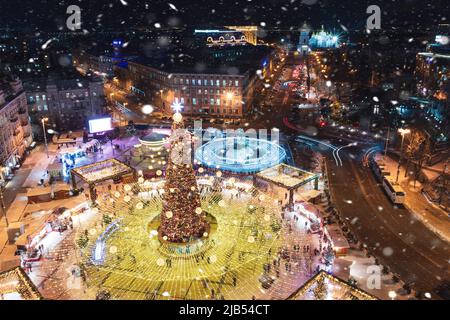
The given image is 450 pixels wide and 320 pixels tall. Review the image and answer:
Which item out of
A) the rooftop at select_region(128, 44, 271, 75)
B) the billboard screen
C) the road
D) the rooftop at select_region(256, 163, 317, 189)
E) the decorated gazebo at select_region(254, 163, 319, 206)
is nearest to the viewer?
the road

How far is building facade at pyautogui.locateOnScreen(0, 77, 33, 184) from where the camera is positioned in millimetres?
54656

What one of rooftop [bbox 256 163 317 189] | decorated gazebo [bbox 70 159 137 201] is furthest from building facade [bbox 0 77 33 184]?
rooftop [bbox 256 163 317 189]

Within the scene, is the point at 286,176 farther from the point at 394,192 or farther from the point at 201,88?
the point at 201,88

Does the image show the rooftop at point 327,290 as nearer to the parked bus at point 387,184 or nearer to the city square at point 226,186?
the city square at point 226,186

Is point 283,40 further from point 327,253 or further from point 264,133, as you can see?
point 327,253

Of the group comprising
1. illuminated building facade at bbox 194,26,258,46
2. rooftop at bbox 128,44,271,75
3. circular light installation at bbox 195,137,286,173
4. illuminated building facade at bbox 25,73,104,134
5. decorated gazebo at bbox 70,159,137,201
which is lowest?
circular light installation at bbox 195,137,286,173

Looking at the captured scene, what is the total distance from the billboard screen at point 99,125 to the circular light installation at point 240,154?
17801 mm

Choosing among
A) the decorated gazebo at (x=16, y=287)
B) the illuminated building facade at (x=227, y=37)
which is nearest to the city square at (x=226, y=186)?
the decorated gazebo at (x=16, y=287)

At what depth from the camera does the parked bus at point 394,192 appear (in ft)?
152

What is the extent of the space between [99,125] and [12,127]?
43.4ft

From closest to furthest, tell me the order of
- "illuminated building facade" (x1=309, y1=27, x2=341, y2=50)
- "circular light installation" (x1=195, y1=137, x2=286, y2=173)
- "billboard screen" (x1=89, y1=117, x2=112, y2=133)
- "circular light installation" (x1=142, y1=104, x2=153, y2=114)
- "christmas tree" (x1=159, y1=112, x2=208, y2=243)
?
"christmas tree" (x1=159, y1=112, x2=208, y2=243) → "circular light installation" (x1=195, y1=137, x2=286, y2=173) → "billboard screen" (x1=89, y1=117, x2=112, y2=133) → "circular light installation" (x1=142, y1=104, x2=153, y2=114) → "illuminated building facade" (x1=309, y1=27, x2=341, y2=50)

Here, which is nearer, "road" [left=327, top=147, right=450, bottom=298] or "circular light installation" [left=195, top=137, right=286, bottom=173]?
"road" [left=327, top=147, right=450, bottom=298]

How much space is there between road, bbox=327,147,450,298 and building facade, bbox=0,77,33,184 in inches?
1673

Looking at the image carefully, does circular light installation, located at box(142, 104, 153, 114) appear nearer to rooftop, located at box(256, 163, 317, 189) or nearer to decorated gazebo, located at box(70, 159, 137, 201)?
decorated gazebo, located at box(70, 159, 137, 201)
